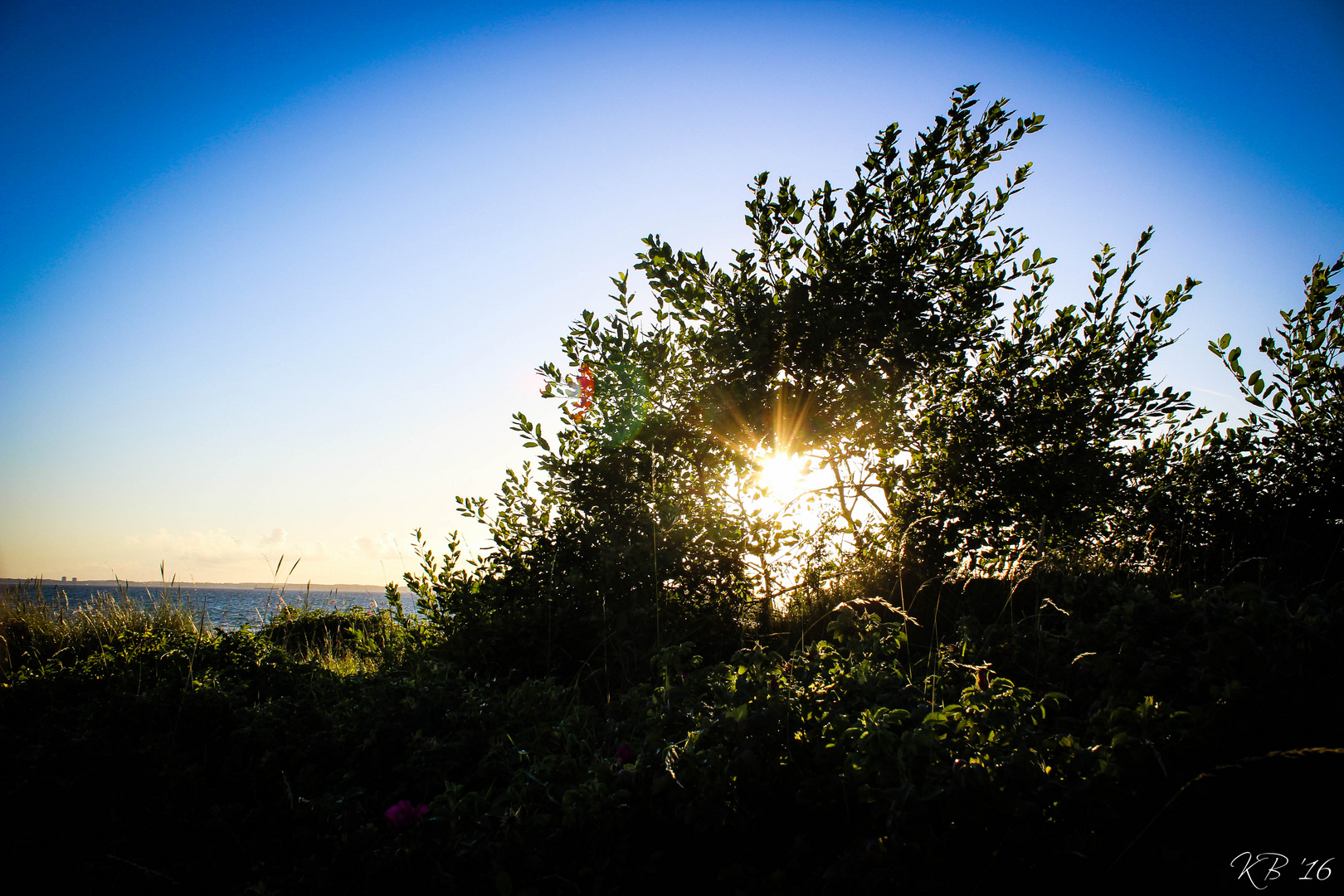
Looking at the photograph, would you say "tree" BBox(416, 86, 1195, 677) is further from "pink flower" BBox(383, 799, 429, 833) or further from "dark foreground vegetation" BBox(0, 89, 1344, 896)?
"pink flower" BBox(383, 799, 429, 833)

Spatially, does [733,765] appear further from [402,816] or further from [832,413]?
[832,413]

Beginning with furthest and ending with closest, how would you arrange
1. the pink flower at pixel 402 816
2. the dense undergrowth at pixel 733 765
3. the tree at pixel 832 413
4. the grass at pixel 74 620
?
the grass at pixel 74 620 → the tree at pixel 832 413 → the pink flower at pixel 402 816 → the dense undergrowth at pixel 733 765

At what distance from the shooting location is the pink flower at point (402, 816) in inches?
73.0

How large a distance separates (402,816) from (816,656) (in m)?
1.89

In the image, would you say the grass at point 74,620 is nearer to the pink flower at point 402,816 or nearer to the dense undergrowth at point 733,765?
the dense undergrowth at point 733,765

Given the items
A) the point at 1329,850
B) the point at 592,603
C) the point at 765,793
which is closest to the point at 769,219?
the point at 592,603

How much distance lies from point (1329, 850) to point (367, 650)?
5.32 metres

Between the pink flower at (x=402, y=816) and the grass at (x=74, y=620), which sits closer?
the pink flower at (x=402, y=816)

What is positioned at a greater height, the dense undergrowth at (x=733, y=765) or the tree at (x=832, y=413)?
the tree at (x=832, y=413)
